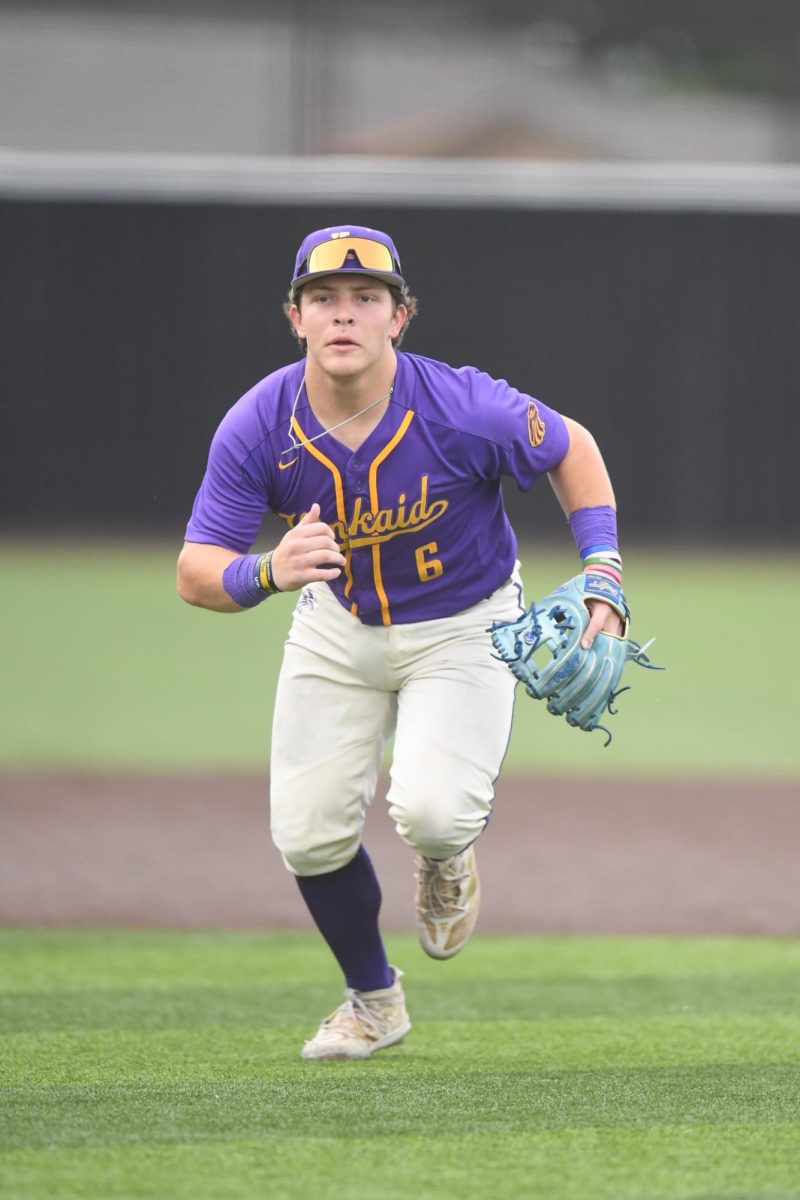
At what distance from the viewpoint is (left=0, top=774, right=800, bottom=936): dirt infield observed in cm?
608

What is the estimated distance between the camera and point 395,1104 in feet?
11.3

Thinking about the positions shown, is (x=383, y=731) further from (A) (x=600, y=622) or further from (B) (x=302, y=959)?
(B) (x=302, y=959)

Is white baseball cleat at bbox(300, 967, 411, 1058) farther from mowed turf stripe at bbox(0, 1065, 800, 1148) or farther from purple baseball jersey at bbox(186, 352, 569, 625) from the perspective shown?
purple baseball jersey at bbox(186, 352, 569, 625)

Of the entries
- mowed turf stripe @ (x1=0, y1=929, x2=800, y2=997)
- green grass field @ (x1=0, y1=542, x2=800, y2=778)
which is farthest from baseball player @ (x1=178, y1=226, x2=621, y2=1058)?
green grass field @ (x1=0, y1=542, x2=800, y2=778)

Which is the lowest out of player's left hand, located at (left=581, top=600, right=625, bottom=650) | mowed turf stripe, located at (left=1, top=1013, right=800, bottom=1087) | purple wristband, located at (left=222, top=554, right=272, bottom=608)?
mowed turf stripe, located at (left=1, top=1013, right=800, bottom=1087)

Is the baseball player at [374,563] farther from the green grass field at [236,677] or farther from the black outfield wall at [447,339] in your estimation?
the black outfield wall at [447,339]

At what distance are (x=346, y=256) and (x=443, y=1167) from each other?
1.89 m

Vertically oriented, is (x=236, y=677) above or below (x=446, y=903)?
below

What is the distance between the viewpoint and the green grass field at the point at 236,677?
29.4ft

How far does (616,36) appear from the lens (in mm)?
19812

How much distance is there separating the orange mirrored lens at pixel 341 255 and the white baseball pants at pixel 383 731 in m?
0.78

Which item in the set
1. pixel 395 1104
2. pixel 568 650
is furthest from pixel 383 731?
pixel 395 1104

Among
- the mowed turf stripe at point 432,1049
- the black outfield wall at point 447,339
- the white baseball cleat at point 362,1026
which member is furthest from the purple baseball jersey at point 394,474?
the black outfield wall at point 447,339

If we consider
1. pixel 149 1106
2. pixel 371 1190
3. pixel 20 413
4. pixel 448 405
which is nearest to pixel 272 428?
pixel 448 405
